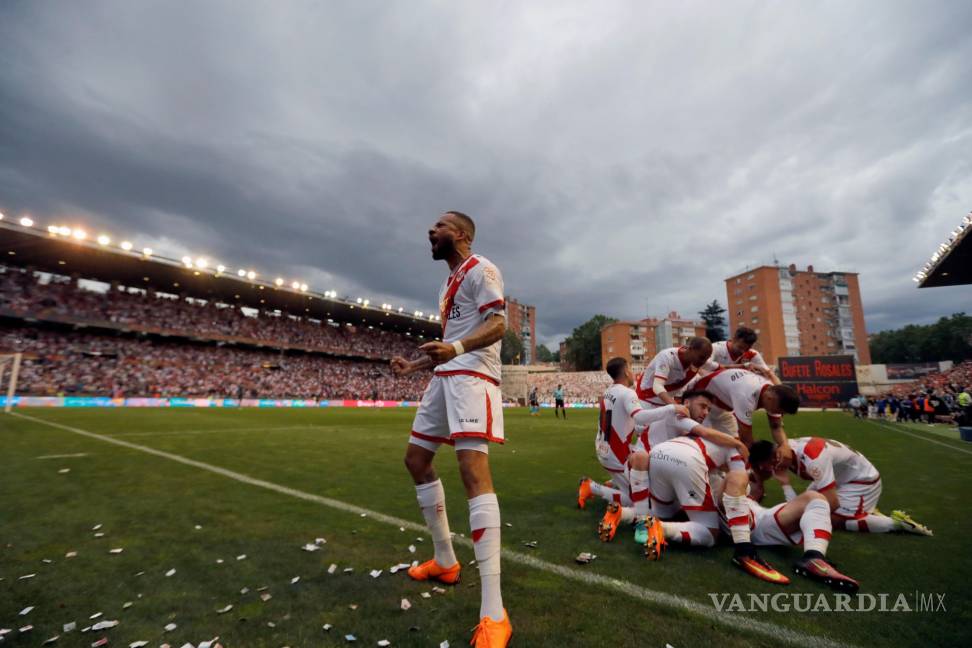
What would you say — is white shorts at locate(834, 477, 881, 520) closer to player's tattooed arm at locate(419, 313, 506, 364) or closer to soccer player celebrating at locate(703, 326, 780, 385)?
soccer player celebrating at locate(703, 326, 780, 385)

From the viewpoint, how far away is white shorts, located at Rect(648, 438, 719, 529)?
136 inches

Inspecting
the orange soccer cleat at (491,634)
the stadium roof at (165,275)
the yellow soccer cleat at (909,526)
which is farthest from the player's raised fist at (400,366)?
the stadium roof at (165,275)

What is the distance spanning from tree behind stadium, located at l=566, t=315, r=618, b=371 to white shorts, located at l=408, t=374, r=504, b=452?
89384 millimetres

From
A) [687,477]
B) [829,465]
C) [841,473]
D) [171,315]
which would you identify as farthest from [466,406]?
[171,315]

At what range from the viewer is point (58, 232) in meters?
29.2

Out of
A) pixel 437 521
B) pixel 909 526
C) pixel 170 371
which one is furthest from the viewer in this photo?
pixel 170 371

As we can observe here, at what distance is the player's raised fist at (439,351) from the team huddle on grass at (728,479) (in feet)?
7.25

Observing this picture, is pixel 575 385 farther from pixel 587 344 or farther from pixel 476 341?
pixel 476 341

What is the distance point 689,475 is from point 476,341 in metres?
2.29

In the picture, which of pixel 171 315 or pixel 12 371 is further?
pixel 171 315

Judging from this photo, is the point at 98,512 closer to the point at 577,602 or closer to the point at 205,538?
the point at 205,538

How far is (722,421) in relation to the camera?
512cm

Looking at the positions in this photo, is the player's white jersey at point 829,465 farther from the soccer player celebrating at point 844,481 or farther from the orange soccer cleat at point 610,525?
the orange soccer cleat at point 610,525

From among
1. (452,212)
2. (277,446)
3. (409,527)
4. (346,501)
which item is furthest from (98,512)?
(277,446)
